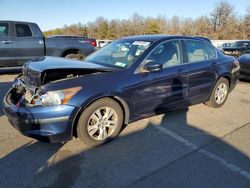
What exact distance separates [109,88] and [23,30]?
629 centimetres

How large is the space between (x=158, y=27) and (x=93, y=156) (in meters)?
66.9

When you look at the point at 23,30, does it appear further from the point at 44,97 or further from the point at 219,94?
the point at 219,94

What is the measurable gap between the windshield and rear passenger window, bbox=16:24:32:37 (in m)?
4.76

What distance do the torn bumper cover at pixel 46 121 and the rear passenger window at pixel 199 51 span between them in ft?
8.53

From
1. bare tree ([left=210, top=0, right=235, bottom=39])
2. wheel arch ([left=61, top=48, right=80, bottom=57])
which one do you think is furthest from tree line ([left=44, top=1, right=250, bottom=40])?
wheel arch ([left=61, top=48, right=80, bottom=57])

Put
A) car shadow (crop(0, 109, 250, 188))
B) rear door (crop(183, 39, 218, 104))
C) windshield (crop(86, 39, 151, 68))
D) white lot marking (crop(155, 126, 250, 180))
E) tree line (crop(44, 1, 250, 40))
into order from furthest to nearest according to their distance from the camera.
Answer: tree line (crop(44, 1, 250, 40))
rear door (crop(183, 39, 218, 104))
windshield (crop(86, 39, 151, 68))
white lot marking (crop(155, 126, 250, 180))
car shadow (crop(0, 109, 250, 188))

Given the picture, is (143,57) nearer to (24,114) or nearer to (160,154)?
(160,154)

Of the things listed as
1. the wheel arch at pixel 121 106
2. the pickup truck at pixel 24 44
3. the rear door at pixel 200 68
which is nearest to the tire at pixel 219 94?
the rear door at pixel 200 68

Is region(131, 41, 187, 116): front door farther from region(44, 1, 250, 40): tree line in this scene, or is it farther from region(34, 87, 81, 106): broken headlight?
region(44, 1, 250, 40): tree line

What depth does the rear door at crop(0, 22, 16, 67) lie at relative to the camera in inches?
336

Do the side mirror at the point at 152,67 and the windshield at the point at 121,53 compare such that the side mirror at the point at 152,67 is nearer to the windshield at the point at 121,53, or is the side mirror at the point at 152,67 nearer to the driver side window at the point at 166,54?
the driver side window at the point at 166,54

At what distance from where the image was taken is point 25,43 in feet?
28.9

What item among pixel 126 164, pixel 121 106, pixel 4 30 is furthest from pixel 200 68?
pixel 4 30

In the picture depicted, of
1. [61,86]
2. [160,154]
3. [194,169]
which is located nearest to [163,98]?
[160,154]
